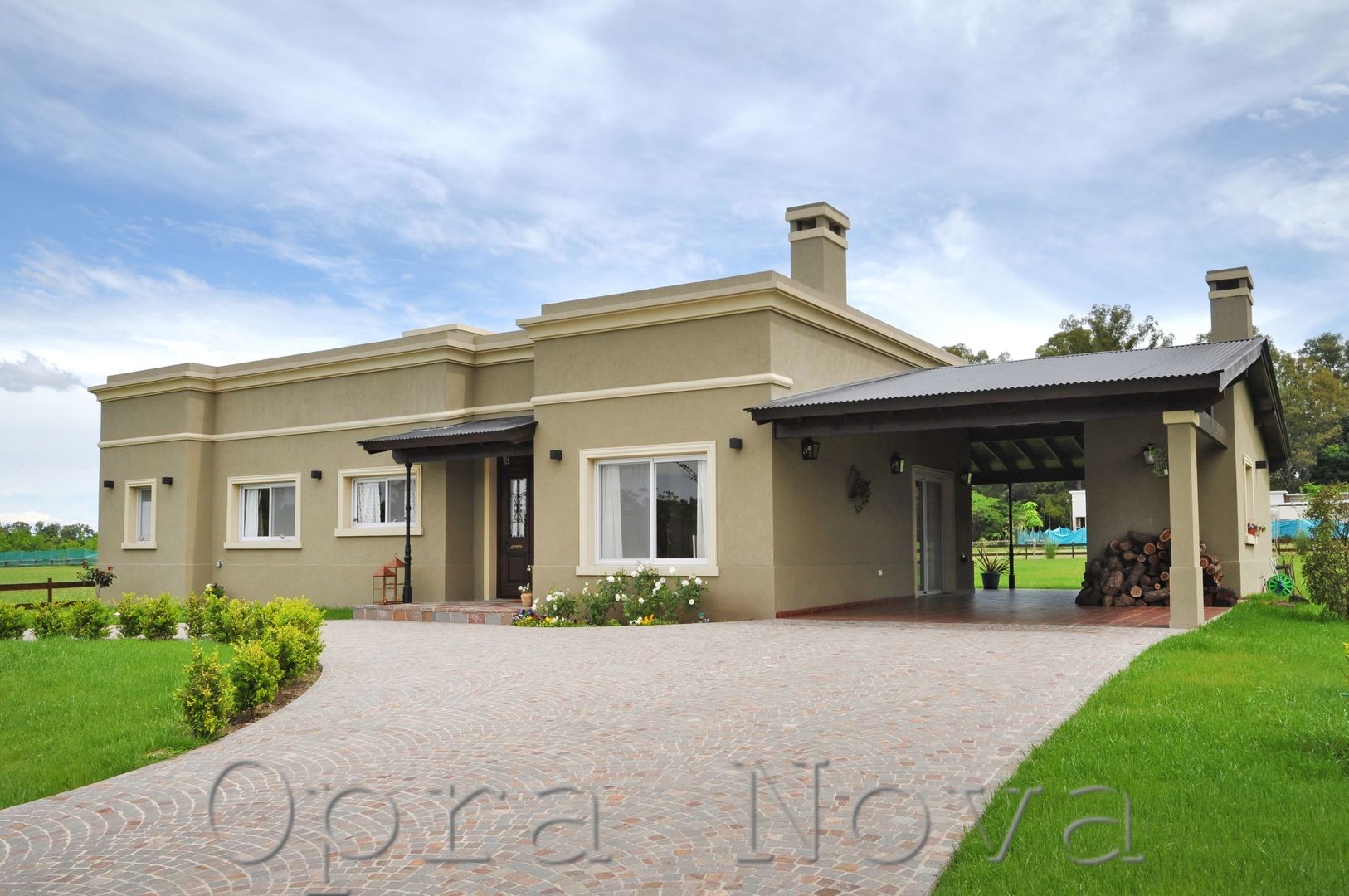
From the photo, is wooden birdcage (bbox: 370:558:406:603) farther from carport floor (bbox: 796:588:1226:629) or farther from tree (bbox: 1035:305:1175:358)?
tree (bbox: 1035:305:1175:358)

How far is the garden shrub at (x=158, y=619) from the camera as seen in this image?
13.2 metres

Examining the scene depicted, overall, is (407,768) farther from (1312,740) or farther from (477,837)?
(1312,740)

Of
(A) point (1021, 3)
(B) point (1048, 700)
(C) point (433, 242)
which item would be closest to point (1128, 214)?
(A) point (1021, 3)

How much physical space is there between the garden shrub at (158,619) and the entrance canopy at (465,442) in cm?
384

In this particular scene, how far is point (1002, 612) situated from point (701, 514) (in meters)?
4.23

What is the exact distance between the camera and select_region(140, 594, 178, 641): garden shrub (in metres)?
13.2

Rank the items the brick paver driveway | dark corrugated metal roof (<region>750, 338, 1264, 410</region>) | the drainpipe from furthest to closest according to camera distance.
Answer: the drainpipe
dark corrugated metal roof (<region>750, 338, 1264, 410</region>)
the brick paver driveway

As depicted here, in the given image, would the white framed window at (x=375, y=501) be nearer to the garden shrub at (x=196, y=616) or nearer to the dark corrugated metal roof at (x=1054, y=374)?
the garden shrub at (x=196, y=616)

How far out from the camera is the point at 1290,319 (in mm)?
51031

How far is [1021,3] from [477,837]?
1258cm

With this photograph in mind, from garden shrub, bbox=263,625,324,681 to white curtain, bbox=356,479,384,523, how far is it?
854cm

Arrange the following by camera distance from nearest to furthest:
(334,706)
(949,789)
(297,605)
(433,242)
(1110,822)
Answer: (1110,822) < (949,789) < (334,706) < (297,605) < (433,242)

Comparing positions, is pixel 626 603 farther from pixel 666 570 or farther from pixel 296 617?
pixel 296 617

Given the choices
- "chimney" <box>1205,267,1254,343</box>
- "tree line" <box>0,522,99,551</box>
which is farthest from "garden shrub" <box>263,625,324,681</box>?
"tree line" <box>0,522,99,551</box>
